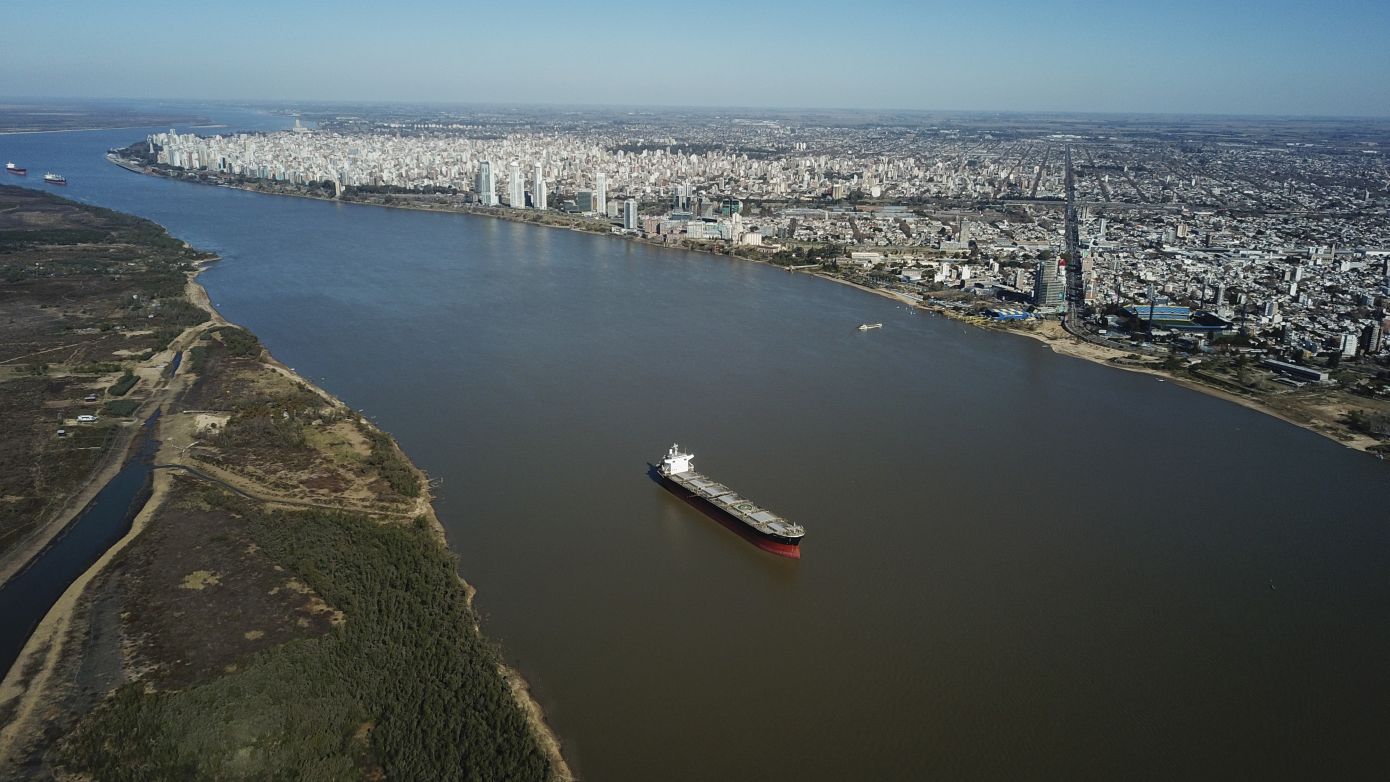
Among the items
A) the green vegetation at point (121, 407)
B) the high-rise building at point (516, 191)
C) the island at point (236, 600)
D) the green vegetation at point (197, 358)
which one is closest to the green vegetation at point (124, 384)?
the island at point (236, 600)

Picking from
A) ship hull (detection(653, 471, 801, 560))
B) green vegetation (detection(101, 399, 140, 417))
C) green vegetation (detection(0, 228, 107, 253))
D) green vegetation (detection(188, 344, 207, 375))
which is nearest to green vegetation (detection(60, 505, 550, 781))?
ship hull (detection(653, 471, 801, 560))

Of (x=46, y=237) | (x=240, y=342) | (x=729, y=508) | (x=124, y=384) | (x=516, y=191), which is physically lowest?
(x=729, y=508)

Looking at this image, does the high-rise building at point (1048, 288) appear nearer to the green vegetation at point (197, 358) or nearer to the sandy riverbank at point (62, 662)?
the sandy riverbank at point (62, 662)

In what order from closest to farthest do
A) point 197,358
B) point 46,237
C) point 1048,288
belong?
point 197,358 → point 1048,288 → point 46,237

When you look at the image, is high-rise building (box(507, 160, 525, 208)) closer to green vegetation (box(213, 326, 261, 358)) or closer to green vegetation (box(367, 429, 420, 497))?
green vegetation (box(213, 326, 261, 358))

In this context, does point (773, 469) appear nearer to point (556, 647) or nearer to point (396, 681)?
point (556, 647)

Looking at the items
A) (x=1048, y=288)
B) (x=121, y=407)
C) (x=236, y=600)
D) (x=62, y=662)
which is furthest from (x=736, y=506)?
(x=1048, y=288)

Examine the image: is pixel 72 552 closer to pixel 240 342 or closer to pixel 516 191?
pixel 240 342
